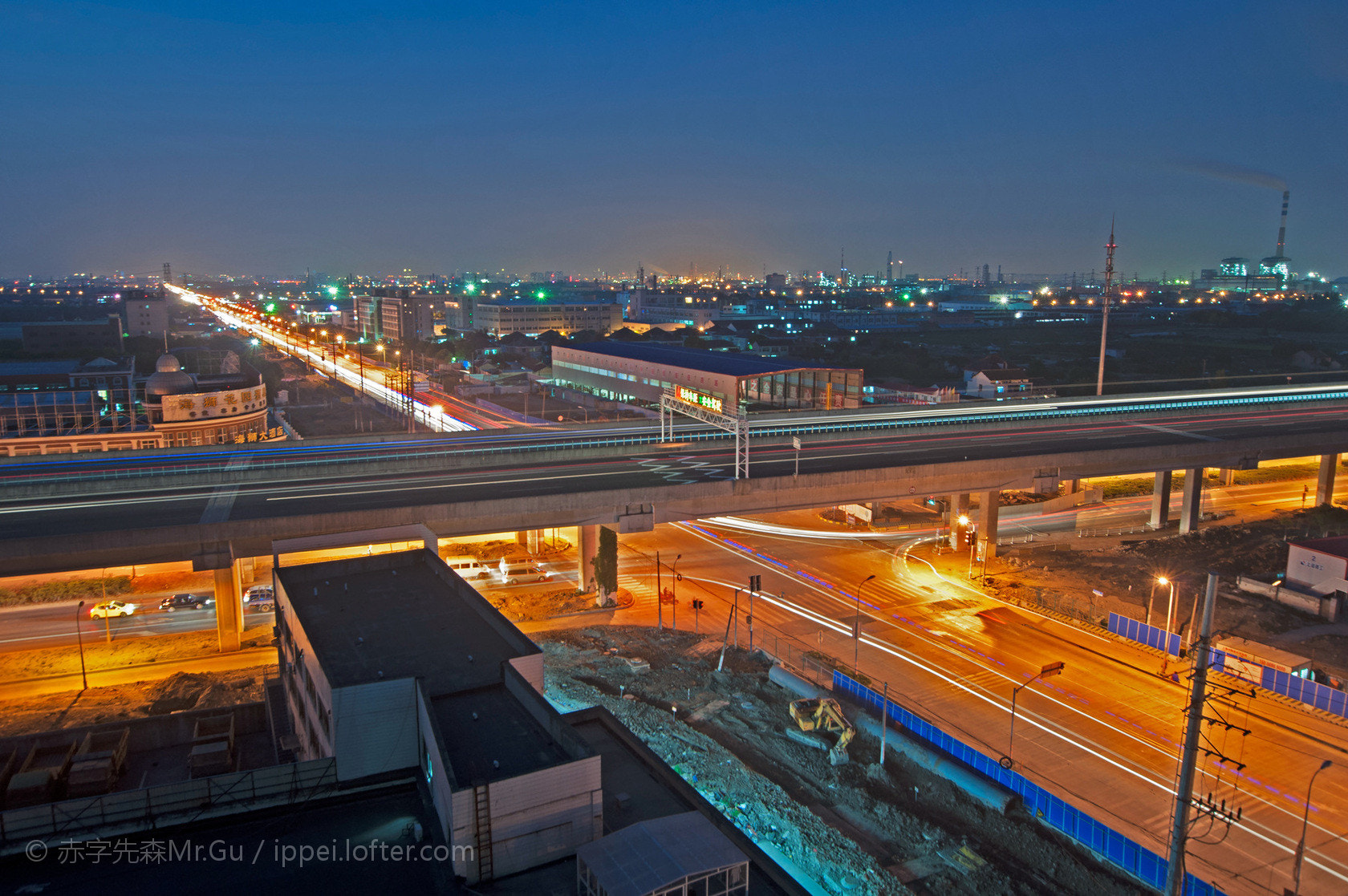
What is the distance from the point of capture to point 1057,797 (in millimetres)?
17938

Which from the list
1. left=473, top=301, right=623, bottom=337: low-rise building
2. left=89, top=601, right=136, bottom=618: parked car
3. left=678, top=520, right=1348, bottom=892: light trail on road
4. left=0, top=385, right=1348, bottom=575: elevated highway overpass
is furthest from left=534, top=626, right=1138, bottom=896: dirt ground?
left=473, top=301, right=623, bottom=337: low-rise building

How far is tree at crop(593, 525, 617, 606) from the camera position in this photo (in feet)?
98.3

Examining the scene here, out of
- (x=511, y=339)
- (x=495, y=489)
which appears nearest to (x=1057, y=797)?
(x=495, y=489)

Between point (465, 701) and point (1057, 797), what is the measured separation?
13.3 meters

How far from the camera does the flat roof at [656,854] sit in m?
9.82

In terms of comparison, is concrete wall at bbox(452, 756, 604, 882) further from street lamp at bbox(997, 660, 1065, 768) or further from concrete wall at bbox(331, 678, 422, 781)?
street lamp at bbox(997, 660, 1065, 768)

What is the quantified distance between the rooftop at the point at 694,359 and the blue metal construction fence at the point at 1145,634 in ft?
111

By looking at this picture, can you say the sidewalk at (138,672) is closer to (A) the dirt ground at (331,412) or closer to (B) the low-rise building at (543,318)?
(A) the dirt ground at (331,412)

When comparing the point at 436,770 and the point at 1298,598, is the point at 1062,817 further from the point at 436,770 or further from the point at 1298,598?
the point at 1298,598

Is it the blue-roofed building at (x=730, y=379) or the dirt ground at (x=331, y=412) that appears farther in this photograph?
the blue-roofed building at (x=730, y=379)

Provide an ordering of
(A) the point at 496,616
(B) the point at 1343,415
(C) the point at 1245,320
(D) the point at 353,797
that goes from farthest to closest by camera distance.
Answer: (C) the point at 1245,320 < (B) the point at 1343,415 < (A) the point at 496,616 < (D) the point at 353,797

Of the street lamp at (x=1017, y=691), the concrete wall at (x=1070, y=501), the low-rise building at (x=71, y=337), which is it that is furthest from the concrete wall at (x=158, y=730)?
the low-rise building at (x=71, y=337)

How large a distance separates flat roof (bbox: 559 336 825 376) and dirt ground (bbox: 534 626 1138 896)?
36.6 metres

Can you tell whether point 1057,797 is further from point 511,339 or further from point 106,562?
point 511,339
